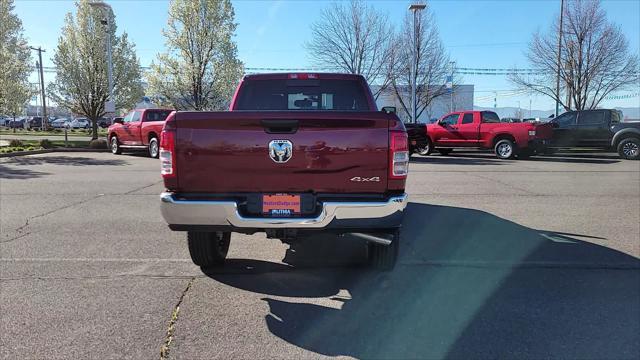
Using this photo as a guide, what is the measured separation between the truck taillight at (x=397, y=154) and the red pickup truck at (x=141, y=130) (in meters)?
16.9

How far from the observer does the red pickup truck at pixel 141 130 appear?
66.2 feet

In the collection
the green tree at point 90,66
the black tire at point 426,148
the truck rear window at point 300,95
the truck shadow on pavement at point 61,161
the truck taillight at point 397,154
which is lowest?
the truck shadow on pavement at point 61,161

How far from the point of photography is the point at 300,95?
6387 millimetres

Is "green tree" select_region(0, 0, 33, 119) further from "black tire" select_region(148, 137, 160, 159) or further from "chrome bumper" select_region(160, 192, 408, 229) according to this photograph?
"chrome bumper" select_region(160, 192, 408, 229)

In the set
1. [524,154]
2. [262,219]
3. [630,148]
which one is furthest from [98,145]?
[630,148]

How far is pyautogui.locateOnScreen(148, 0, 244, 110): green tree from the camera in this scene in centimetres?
2825

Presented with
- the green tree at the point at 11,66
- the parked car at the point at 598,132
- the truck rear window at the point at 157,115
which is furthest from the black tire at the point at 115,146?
the parked car at the point at 598,132

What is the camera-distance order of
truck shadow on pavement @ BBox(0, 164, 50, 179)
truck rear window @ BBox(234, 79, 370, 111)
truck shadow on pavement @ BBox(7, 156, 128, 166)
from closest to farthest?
truck rear window @ BBox(234, 79, 370, 111)
truck shadow on pavement @ BBox(0, 164, 50, 179)
truck shadow on pavement @ BBox(7, 156, 128, 166)

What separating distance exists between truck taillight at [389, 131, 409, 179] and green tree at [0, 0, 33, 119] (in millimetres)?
25074

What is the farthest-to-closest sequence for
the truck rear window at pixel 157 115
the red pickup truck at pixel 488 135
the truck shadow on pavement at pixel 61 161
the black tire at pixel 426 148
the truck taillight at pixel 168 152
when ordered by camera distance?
1. the black tire at pixel 426 148
2. the truck rear window at pixel 157 115
3. the red pickup truck at pixel 488 135
4. the truck shadow on pavement at pixel 61 161
5. the truck taillight at pixel 168 152

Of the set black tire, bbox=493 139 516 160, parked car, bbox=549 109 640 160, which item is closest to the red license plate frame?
black tire, bbox=493 139 516 160

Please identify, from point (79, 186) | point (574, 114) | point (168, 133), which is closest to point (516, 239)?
point (168, 133)

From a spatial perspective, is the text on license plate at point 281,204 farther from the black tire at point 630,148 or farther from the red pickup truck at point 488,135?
the black tire at point 630,148

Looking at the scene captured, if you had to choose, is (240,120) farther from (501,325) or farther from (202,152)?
(501,325)
